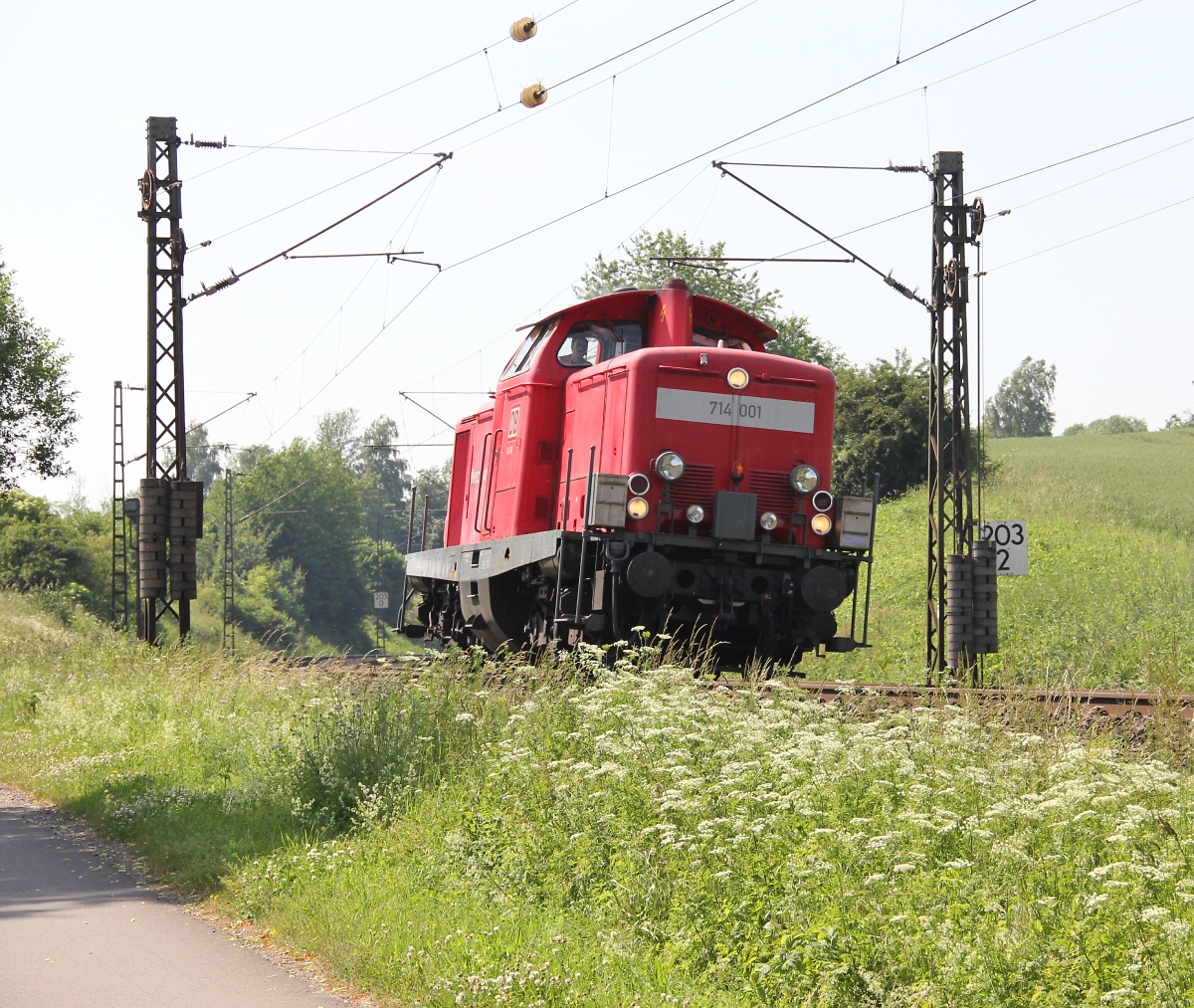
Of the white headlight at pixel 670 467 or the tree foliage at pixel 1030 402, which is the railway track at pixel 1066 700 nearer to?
the white headlight at pixel 670 467

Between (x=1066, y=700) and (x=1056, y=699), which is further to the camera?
(x=1056, y=699)

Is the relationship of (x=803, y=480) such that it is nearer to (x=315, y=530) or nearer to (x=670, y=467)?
(x=670, y=467)

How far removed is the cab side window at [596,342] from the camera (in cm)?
1339

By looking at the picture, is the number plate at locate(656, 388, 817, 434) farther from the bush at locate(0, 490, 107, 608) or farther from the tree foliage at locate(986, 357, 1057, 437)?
the tree foliage at locate(986, 357, 1057, 437)

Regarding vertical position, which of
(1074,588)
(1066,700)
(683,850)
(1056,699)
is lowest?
(683,850)

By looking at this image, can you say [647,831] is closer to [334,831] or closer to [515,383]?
[334,831]

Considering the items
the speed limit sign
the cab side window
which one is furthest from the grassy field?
the speed limit sign

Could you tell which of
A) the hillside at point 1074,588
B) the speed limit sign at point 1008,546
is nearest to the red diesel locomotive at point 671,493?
the hillside at point 1074,588

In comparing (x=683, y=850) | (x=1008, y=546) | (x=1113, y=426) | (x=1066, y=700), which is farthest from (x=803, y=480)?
(x=1113, y=426)

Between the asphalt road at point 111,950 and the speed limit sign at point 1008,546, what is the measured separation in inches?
496

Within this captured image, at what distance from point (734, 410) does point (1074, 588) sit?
15074 millimetres

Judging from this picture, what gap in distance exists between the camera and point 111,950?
6145 mm

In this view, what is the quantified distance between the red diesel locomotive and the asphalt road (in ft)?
16.5

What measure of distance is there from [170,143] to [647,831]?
15.7m
